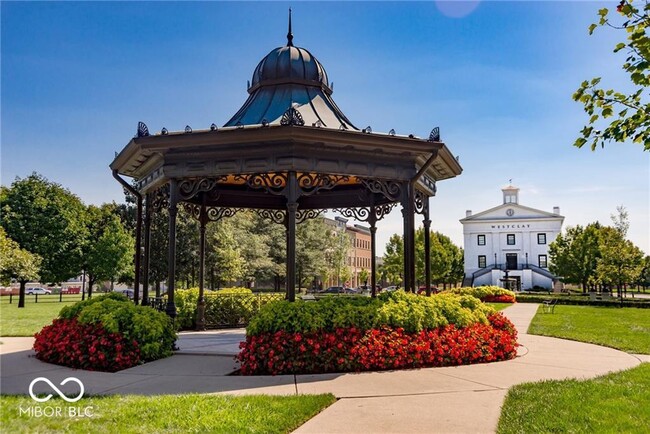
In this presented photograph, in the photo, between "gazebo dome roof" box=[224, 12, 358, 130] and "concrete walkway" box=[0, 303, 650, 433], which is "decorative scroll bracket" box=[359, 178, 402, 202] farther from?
"concrete walkway" box=[0, 303, 650, 433]

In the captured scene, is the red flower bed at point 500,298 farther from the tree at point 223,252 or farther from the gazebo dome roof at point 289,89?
the gazebo dome roof at point 289,89

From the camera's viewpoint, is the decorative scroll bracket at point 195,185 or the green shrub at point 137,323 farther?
the decorative scroll bracket at point 195,185

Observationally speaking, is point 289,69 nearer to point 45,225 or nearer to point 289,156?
point 289,156

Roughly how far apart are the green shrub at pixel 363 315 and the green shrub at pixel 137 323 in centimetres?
200

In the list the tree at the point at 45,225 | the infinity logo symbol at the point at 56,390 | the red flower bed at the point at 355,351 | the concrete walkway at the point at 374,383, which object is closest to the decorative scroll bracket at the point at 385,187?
the red flower bed at the point at 355,351

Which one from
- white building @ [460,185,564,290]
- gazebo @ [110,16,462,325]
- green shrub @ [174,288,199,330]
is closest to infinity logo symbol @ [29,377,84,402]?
gazebo @ [110,16,462,325]

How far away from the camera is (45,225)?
37875 mm

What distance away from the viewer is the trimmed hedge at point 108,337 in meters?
8.22

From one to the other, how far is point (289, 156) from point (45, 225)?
118 feet

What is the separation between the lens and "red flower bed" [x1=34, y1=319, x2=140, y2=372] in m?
8.10

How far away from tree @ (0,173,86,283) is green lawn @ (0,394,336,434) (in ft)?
120

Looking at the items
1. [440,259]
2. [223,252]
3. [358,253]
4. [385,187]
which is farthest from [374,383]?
[358,253]

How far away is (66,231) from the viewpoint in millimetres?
39000

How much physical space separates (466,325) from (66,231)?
38.4 m
